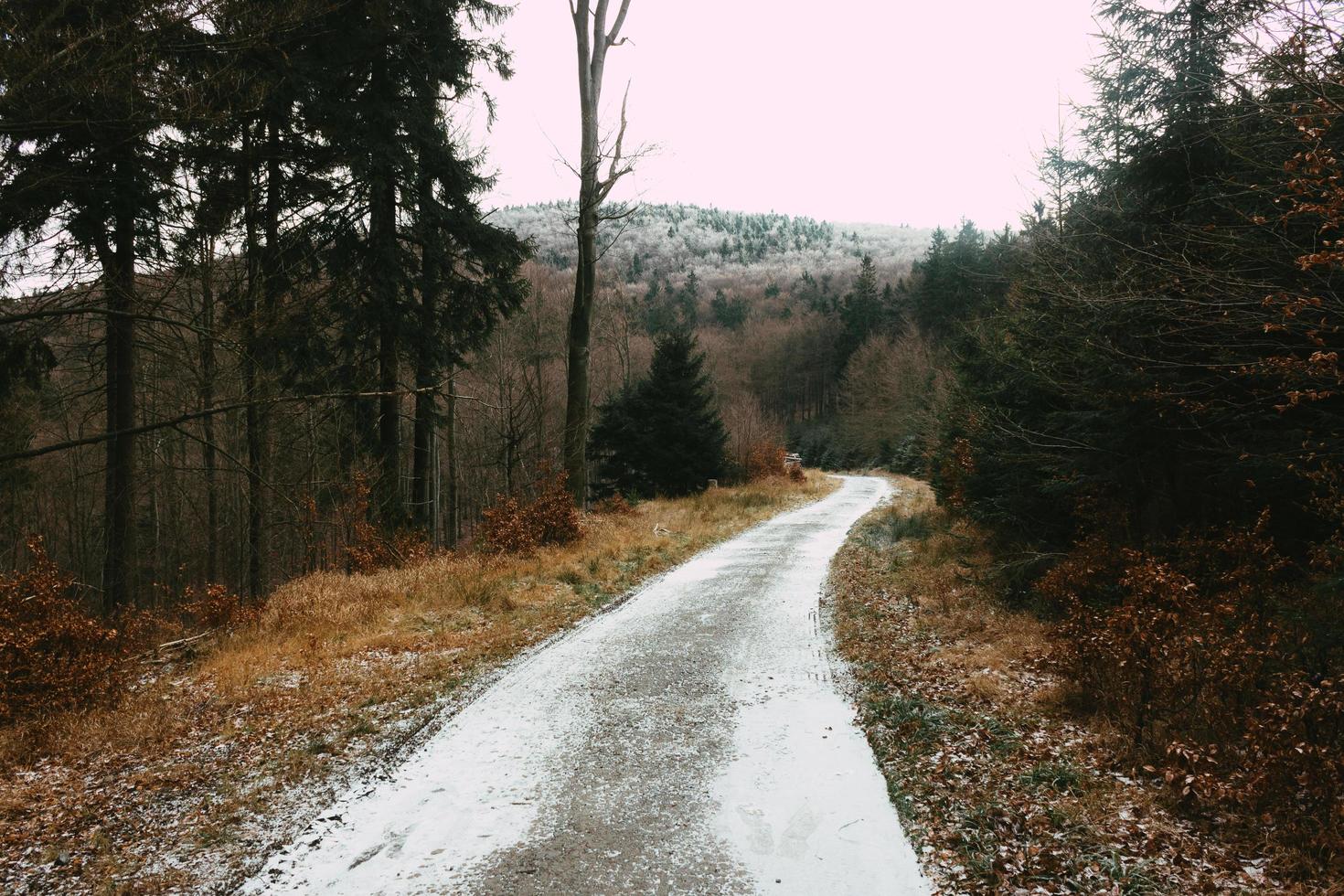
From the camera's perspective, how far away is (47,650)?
564cm

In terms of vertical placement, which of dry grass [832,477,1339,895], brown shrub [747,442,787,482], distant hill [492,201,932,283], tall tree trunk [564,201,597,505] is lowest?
brown shrub [747,442,787,482]

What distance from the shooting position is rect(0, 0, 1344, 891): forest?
4.77 m

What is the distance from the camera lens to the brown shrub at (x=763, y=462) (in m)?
30.5

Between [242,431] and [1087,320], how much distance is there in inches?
691

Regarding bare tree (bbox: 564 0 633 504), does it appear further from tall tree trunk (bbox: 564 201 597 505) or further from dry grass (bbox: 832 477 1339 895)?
dry grass (bbox: 832 477 1339 895)

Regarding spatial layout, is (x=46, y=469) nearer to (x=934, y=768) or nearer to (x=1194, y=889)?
(x=934, y=768)

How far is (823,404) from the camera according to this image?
2987 inches

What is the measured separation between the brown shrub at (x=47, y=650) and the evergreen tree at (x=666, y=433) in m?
21.1

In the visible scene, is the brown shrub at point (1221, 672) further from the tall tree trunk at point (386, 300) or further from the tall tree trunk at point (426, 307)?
the tall tree trunk at point (426, 307)

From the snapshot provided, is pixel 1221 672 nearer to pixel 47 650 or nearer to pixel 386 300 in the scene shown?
pixel 47 650

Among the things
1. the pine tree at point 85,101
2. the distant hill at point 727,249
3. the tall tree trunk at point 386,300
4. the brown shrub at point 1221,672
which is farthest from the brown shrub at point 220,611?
the distant hill at point 727,249

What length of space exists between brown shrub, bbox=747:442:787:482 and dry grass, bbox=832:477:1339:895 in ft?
72.3

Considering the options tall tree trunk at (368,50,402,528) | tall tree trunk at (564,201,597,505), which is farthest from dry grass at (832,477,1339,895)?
tall tree trunk at (368,50,402,528)

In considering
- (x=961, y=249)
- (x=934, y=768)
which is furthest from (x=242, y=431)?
(x=961, y=249)
